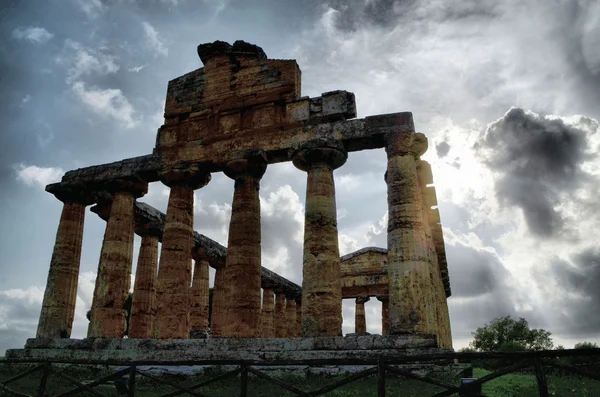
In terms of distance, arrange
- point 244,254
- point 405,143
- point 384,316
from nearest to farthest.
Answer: point 405,143 < point 244,254 < point 384,316

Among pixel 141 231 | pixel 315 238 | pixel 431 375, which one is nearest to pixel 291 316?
pixel 141 231

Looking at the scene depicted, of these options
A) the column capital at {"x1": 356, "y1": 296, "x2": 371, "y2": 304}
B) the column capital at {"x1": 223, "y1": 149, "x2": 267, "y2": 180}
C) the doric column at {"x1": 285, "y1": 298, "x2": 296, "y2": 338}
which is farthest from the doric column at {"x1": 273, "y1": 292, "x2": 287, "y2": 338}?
the column capital at {"x1": 223, "y1": 149, "x2": 267, "y2": 180}

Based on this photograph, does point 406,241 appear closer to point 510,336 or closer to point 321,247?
point 321,247

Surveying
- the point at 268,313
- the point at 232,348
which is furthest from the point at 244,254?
the point at 268,313

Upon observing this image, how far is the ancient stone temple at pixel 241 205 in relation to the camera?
565 inches

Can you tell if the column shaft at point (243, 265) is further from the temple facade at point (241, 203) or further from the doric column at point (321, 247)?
the doric column at point (321, 247)

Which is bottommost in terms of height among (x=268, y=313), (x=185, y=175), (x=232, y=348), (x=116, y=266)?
(x=232, y=348)

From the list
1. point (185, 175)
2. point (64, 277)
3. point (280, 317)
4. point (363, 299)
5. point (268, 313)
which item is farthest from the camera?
point (363, 299)

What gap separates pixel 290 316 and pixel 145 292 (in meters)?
16.3

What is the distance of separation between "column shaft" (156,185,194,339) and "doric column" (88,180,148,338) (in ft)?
7.31

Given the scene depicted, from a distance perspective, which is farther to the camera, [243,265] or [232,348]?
[243,265]

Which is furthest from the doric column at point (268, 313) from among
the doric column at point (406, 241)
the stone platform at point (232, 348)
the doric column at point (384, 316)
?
the doric column at point (406, 241)

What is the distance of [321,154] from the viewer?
1609 cm

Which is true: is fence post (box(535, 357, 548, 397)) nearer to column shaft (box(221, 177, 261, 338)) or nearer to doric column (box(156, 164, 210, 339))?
column shaft (box(221, 177, 261, 338))
